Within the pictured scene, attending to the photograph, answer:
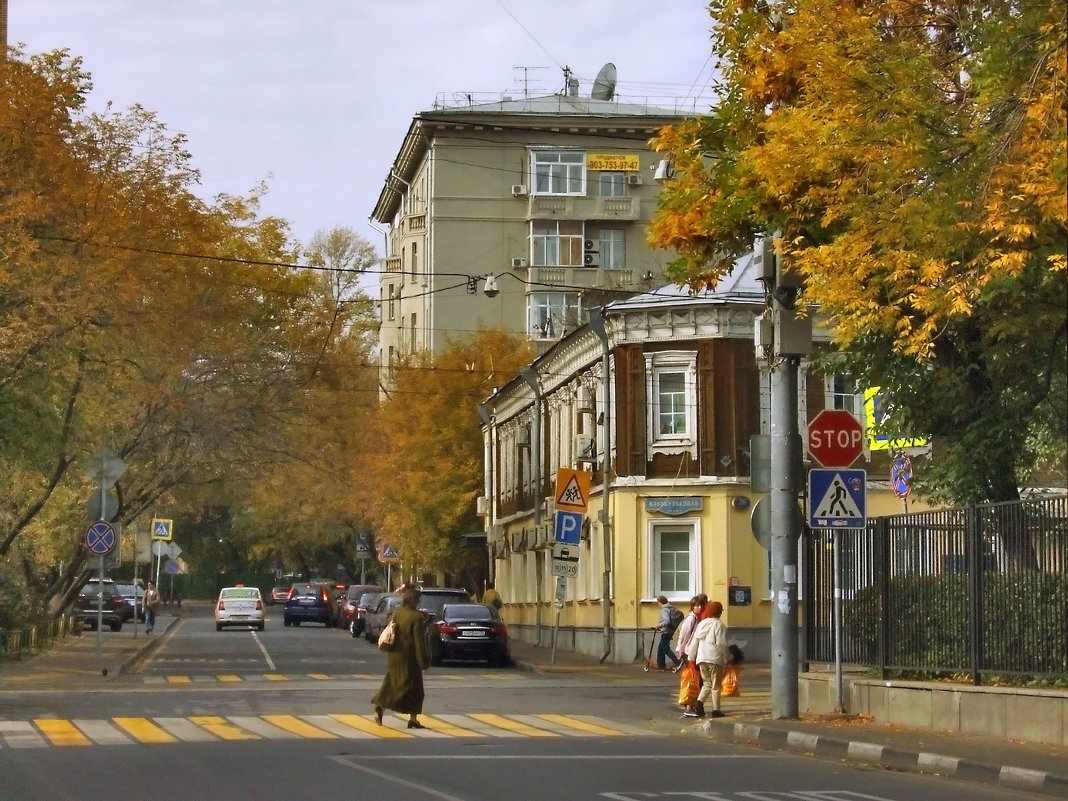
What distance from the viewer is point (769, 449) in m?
20.9

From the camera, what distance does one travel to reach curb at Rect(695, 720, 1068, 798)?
553 inches

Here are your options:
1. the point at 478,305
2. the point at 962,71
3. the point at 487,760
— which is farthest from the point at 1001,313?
the point at 478,305

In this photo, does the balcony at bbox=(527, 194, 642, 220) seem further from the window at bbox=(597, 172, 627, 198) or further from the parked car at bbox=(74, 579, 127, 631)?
the parked car at bbox=(74, 579, 127, 631)

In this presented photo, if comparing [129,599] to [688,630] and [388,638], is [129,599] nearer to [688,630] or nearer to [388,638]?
[688,630]

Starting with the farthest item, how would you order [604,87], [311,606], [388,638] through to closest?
[604,87]
[311,606]
[388,638]

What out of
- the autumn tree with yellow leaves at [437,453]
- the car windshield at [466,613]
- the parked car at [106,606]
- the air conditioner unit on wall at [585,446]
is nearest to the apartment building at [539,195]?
the autumn tree with yellow leaves at [437,453]

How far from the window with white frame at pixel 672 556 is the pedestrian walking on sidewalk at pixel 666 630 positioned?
13.3ft

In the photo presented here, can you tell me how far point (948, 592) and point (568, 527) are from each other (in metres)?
17.0

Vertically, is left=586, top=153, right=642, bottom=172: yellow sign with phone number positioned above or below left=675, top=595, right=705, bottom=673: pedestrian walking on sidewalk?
above

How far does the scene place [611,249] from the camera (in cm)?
7231

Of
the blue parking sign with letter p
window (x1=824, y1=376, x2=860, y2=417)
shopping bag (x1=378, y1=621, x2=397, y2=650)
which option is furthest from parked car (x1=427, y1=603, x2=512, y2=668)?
shopping bag (x1=378, y1=621, x2=397, y2=650)

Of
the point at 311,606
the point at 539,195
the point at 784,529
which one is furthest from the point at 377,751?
the point at 539,195

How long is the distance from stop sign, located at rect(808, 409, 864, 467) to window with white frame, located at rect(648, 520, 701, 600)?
18.8 meters

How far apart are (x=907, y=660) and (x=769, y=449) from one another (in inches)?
122
